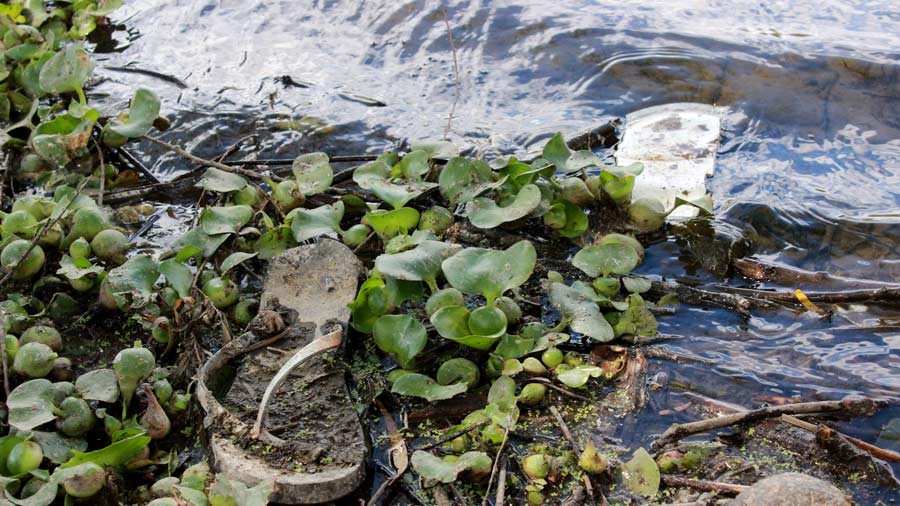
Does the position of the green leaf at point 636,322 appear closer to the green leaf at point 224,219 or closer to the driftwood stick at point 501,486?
the driftwood stick at point 501,486

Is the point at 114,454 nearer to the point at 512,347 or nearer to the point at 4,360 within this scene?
the point at 4,360

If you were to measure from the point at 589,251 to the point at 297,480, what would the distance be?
1.03m

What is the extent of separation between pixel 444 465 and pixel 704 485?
0.55 metres

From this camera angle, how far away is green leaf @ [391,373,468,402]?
6.41 ft

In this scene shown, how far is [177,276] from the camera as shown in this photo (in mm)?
2279

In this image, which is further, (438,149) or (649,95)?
(649,95)

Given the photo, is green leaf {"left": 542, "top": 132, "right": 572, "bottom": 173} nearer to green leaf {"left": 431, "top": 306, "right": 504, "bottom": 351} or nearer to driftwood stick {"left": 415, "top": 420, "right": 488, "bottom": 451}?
green leaf {"left": 431, "top": 306, "right": 504, "bottom": 351}

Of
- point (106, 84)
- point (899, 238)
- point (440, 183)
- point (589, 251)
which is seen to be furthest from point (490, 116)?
point (106, 84)

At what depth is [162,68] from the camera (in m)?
4.00

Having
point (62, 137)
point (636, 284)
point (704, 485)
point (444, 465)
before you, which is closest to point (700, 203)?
point (636, 284)

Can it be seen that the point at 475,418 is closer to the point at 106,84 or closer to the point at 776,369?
the point at 776,369

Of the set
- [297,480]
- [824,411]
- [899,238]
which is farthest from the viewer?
[899,238]

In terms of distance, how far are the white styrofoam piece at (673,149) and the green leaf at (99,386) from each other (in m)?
1.66

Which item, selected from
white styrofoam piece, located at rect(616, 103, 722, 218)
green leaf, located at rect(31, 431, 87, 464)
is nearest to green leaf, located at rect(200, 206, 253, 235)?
green leaf, located at rect(31, 431, 87, 464)
